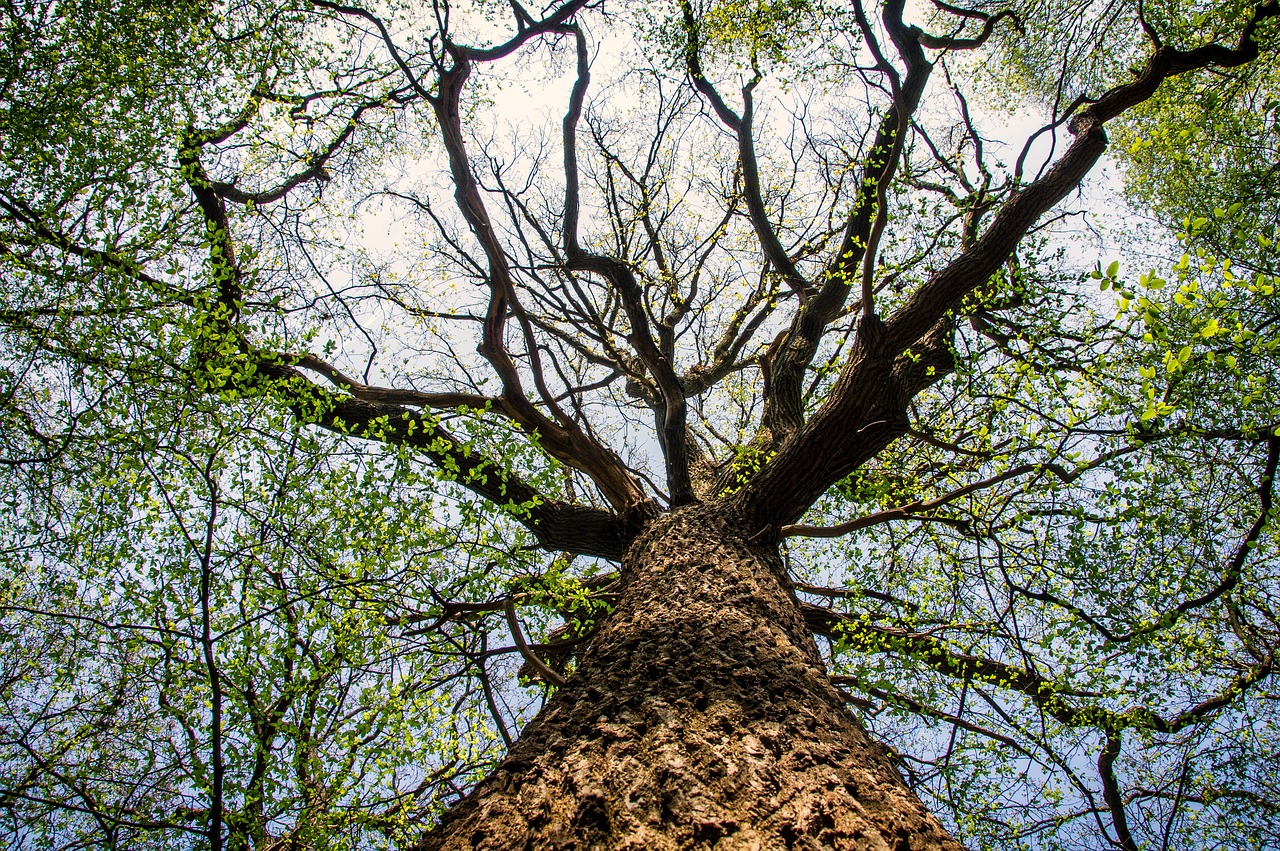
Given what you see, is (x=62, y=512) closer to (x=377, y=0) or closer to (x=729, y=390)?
(x=377, y=0)

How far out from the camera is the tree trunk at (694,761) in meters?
1.50

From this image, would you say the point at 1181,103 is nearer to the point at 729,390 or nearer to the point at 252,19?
the point at 729,390

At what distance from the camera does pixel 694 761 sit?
5.79 ft

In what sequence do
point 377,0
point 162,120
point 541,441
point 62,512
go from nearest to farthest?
point 62,512
point 162,120
point 541,441
point 377,0

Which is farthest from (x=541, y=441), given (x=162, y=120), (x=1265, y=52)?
(x=1265, y=52)

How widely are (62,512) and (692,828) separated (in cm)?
431

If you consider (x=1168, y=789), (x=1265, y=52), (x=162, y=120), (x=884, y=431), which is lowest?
(x=1168, y=789)

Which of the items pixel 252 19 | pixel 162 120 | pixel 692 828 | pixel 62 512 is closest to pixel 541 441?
pixel 62 512

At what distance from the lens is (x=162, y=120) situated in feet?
13.3

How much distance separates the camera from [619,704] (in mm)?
2166

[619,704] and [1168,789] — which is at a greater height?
[619,704]

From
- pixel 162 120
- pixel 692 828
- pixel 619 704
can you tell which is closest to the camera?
pixel 692 828

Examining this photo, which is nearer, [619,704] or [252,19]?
[619,704]

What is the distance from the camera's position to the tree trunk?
1.50 metres
